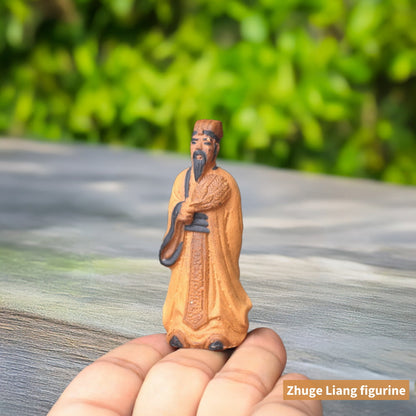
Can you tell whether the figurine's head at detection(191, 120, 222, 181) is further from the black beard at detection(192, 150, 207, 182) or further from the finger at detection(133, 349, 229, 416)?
the finger at detection(133, 349, 229, 416)

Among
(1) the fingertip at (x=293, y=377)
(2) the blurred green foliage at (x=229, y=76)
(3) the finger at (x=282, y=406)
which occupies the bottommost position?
(3) the finger at (x=282, y=406)

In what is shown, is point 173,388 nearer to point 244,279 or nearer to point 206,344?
→ point 206,344

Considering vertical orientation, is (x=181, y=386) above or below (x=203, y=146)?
below

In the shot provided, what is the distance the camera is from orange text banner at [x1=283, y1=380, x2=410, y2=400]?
0.84m

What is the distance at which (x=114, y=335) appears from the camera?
3.37 ft

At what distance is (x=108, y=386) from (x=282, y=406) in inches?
9.5

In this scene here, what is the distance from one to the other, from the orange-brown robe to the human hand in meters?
0.05

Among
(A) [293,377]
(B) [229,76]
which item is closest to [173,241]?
(A) [293,377]

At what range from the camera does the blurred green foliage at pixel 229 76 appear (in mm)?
3051

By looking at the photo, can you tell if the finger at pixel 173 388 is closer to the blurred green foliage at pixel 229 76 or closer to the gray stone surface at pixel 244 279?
the gray stone surface at pixel 244 279

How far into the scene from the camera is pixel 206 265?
0.98m

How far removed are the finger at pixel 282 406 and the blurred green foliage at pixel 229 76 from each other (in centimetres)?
234

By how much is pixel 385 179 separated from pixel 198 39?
1.24 metres

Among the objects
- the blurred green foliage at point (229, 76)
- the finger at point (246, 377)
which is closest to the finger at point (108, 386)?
the finger at point (246, 377)
